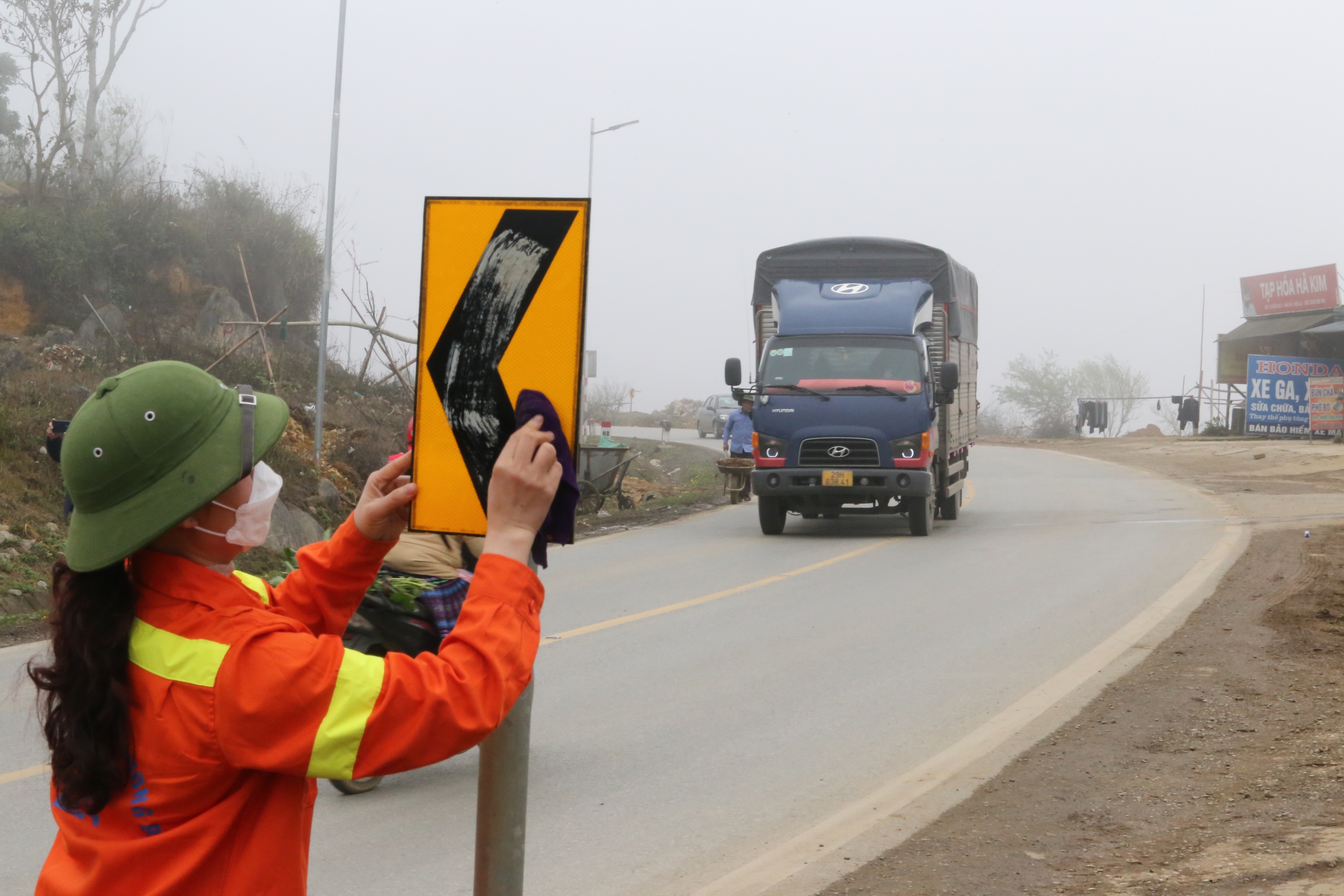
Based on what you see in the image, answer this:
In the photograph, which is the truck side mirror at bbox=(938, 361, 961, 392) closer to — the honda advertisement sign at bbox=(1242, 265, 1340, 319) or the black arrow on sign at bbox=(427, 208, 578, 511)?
the black arrow on sign at bbox=(427, 208, 578, 511)

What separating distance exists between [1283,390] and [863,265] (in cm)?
3020

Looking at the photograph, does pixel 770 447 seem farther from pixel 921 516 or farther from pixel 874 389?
pixel 921 516

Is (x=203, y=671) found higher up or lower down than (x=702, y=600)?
higher up

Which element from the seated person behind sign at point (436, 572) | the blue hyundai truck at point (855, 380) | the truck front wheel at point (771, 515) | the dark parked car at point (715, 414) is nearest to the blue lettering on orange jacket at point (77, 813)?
the seated person behind sign at point (436, 572)

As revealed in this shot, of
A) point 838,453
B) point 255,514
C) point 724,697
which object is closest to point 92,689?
point 255,514

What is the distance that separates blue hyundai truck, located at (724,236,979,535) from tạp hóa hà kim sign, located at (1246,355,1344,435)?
28.6 metres

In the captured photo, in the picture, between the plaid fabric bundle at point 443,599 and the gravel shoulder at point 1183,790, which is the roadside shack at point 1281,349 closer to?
the gravel shoulder at point 1183,790

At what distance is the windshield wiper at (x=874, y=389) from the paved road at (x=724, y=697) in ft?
6.04

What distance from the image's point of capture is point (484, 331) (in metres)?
2.23

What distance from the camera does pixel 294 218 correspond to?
34.3 metres

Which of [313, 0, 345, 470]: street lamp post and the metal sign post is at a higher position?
[313, 0, 345, 470]: street lamp post

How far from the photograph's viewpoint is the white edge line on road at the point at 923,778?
4633mm

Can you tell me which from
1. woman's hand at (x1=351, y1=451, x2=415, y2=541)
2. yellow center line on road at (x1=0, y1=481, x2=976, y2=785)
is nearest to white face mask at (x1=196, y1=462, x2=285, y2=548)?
woman's hand at (x1=351, y1=451, x2=415, y2=541)

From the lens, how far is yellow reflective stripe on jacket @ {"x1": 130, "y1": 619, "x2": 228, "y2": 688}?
1804 mm
